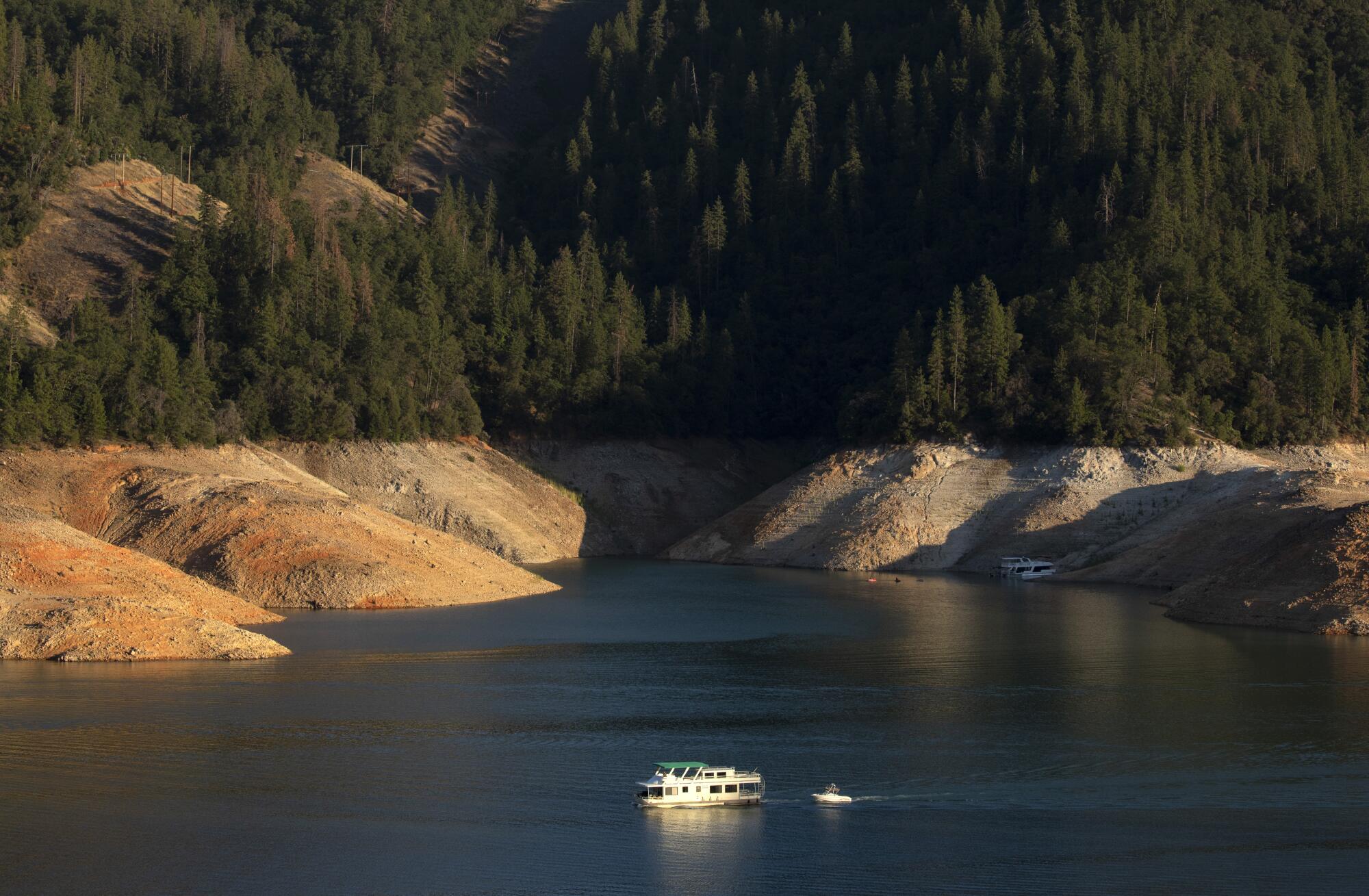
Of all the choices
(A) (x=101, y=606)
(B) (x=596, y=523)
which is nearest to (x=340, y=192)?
(B) (x=596, y=523)

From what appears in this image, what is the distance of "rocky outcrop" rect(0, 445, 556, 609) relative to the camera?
274 feet

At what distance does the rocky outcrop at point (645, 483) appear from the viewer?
131875 millimetres

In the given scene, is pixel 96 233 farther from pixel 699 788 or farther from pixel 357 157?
pixel 699 788

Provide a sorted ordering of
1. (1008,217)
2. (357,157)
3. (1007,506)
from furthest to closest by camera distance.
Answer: (357,157) < (1008,217) < (1007,506)

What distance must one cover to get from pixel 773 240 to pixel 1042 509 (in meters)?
61.2

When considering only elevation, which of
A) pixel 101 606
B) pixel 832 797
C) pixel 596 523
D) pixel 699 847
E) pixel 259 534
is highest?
pixel 596 523

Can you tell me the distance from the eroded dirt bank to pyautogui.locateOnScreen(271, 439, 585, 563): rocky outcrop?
11.4 m

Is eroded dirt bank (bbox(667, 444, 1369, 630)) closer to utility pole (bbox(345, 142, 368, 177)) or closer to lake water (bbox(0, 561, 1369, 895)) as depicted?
lake water (bbox(0, 561, 1369, 895))

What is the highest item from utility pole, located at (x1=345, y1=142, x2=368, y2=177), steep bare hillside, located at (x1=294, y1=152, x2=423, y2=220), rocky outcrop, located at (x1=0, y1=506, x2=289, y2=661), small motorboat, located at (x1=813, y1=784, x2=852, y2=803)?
utility pole, located at (x1=345, y1=142, x2=368, y2=177)

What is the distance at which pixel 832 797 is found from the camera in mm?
42750

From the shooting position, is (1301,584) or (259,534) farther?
(259,534)

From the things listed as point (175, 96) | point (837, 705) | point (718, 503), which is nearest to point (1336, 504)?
point (837, 705)

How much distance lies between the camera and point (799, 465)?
487 feet

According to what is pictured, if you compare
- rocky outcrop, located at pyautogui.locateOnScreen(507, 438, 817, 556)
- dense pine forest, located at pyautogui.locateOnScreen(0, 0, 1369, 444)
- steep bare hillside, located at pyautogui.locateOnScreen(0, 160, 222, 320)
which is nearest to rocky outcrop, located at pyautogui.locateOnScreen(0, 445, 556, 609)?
dense pine forest, located at pyautogui.locateOnScreen(0, 0, 1369, 444)
